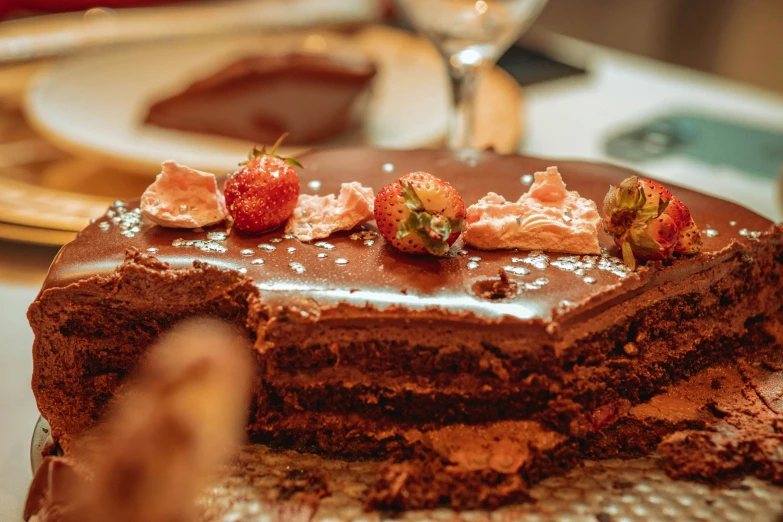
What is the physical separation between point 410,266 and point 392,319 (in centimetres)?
16

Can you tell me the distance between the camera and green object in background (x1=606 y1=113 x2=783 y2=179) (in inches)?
135

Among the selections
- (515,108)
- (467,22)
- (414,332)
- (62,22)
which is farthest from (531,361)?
(62,22)

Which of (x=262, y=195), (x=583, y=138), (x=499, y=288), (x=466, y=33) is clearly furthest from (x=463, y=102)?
(x=499, y=288)

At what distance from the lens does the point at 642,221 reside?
5.80ft

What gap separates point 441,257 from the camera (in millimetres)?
1839

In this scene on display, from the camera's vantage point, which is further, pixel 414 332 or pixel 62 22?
pixel 62 22

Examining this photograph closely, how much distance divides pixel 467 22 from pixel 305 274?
1.60 metres

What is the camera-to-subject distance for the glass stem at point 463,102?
3.13m

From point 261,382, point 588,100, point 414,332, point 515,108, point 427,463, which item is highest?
point 588,100

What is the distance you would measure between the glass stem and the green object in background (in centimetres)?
74

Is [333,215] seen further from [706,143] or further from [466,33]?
[706,143]

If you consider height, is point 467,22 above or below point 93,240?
above

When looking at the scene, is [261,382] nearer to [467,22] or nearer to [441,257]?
[441,257]

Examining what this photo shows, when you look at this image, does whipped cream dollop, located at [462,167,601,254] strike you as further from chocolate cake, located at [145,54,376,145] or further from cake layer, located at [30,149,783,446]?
chocolate cake, located at [145,54,376,145]
